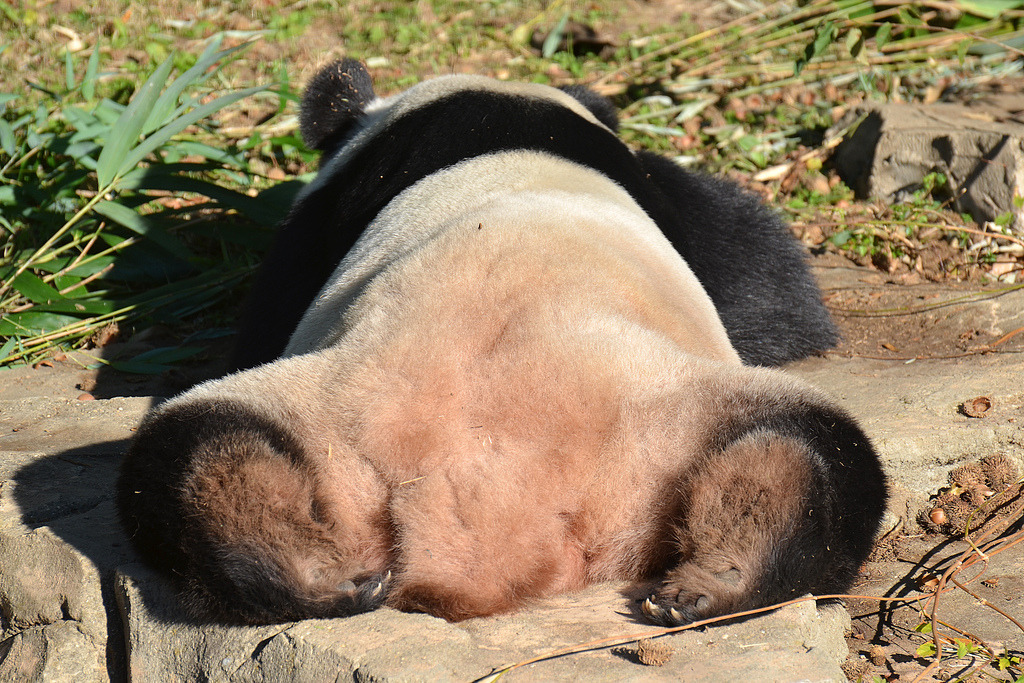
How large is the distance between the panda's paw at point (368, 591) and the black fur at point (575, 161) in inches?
38.9

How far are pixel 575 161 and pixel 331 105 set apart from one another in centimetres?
96

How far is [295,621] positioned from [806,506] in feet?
2.63

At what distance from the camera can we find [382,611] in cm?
145

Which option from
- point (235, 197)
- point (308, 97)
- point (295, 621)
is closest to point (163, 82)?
point (235, 197)

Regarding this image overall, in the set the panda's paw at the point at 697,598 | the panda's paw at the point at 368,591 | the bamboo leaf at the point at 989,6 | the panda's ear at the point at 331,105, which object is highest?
the bamboo leaf at the point at 989,6

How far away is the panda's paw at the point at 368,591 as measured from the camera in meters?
1.43

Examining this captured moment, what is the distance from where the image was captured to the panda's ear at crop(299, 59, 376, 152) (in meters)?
2.82

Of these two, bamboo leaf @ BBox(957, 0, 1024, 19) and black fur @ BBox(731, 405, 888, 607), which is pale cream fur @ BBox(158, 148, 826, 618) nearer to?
black fur @ BBox(731, 405, 888, 607)

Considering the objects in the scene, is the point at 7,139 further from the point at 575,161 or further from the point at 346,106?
the point at 575,161

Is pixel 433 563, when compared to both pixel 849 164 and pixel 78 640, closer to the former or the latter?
pixel 78 640

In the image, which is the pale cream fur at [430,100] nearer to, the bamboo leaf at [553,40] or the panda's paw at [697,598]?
the panda's paw at [697,598]

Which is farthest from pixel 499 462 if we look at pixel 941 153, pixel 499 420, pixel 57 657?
pixel 941 153

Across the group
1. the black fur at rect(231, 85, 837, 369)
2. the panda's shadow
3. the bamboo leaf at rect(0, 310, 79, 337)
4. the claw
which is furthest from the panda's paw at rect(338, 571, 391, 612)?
the bamboo leaf at rect(0, 310, 79, 337)

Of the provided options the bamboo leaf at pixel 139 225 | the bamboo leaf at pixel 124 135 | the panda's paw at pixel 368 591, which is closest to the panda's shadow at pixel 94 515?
the panda's paw at pixel 368 591
